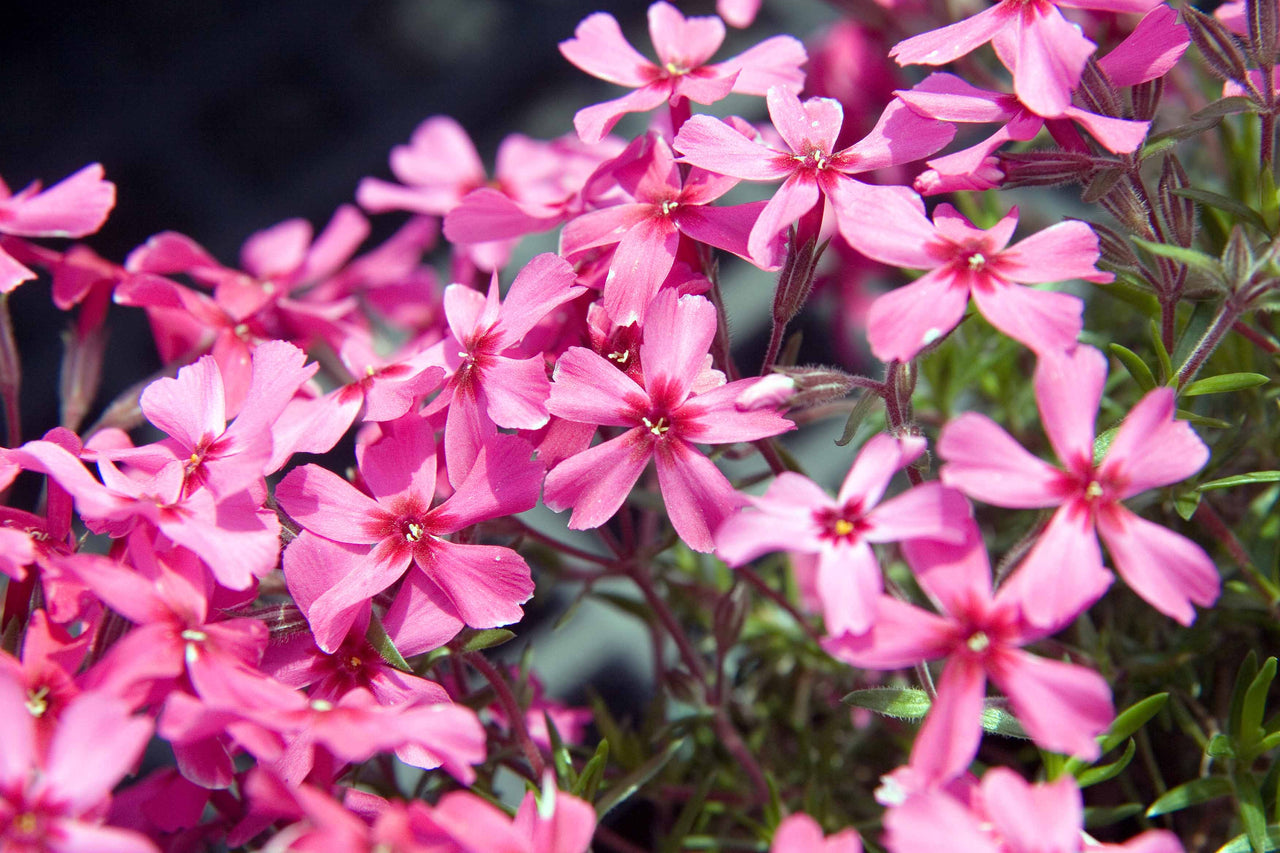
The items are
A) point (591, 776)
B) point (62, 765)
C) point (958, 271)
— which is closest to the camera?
point (62, 765)

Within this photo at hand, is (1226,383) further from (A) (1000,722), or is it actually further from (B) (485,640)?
(B) (485,640)

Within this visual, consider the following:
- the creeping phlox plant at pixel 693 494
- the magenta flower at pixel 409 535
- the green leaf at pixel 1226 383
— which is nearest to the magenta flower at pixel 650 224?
the creeping phlox plant at pixel 693 494

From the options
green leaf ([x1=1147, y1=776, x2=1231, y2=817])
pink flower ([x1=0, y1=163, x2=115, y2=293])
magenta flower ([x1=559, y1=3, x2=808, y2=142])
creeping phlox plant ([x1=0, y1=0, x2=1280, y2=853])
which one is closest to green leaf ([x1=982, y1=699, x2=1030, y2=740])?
creeping phlox plant ([x1=0, y1=0, x2=1280, y2=853])

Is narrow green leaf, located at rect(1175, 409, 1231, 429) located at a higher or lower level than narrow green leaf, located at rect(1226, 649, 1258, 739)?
higher

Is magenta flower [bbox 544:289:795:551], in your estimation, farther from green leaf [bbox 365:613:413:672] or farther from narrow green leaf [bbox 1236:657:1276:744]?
narrow green leaf [bbox 1236:657:1276:744]

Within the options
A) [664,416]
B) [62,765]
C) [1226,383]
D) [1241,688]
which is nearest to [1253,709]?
[1241,688]

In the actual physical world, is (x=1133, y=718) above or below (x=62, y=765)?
below

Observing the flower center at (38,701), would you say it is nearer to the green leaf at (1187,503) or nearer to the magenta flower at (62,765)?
the magenta flower at (62,765)

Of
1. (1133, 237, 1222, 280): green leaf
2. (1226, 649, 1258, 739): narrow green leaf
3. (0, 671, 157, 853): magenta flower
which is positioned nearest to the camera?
→ (0, 671, 157, 853): magenta flower
